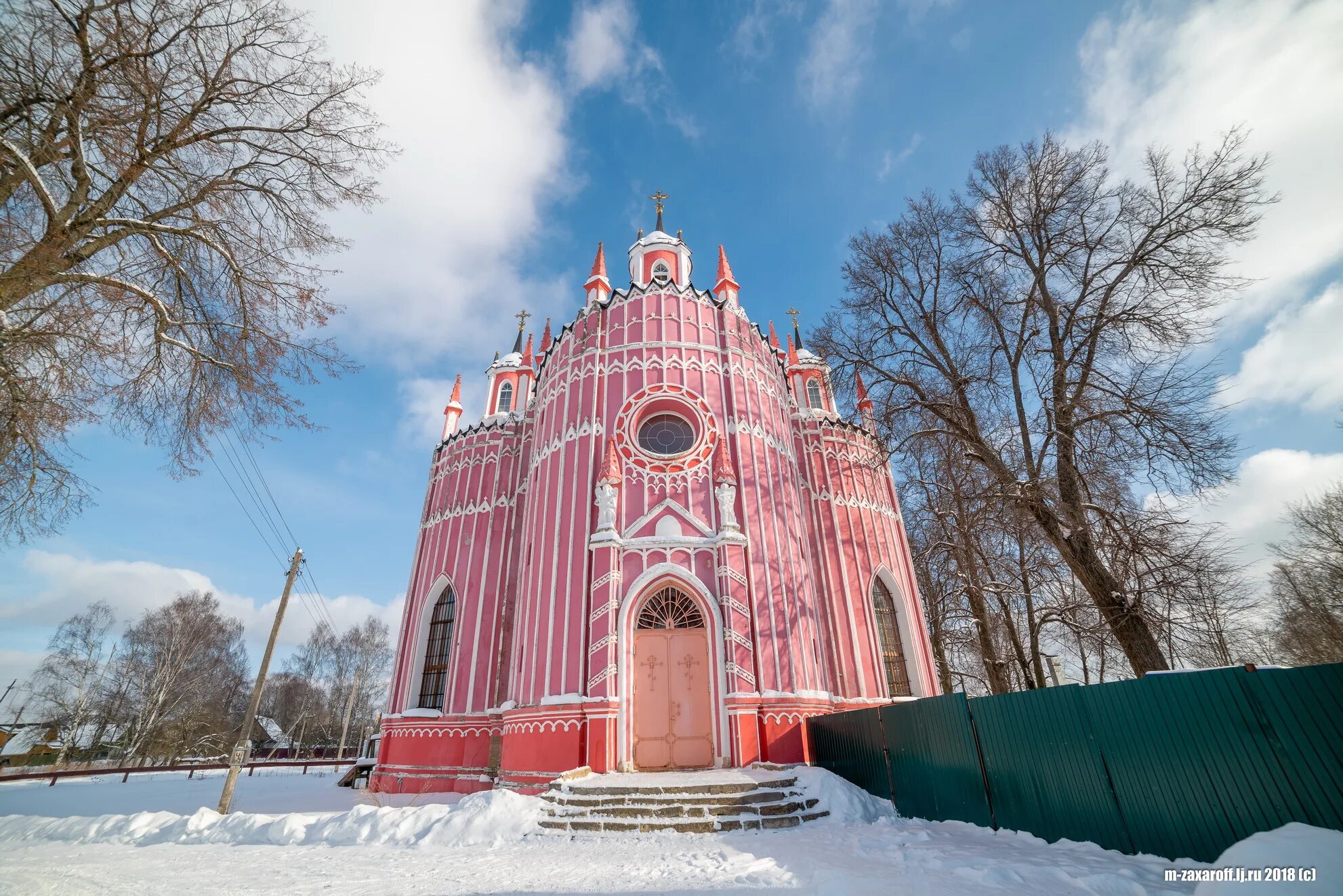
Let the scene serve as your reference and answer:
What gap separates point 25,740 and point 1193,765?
2622 inches

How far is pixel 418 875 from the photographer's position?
591cm

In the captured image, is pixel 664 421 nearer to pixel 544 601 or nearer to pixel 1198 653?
pixel 544 601

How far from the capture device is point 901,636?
17.7 meters

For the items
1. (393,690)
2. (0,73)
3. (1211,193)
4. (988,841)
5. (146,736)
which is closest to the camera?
(0,73)

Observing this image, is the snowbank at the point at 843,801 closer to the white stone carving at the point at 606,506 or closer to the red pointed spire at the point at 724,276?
the white stone carving at the point at 606,506

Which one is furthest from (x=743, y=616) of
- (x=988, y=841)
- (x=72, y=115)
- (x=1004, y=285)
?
(x=72, y=115)

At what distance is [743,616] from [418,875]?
8232 millimetres

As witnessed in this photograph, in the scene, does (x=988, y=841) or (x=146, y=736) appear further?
(x=146, y=736)

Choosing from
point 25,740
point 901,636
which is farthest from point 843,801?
point 25,740

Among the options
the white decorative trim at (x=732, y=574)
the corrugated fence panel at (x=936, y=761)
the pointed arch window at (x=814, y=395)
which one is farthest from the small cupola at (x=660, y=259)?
the corrugated fence panel at (x=936, y=761)

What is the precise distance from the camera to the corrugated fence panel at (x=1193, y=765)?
454 centimetres

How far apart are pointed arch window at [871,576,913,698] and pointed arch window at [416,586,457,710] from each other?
13.3 metres

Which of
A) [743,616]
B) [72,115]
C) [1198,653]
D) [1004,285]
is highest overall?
[1004,285]

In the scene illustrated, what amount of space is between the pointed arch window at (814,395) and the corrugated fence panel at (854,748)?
39.9 feet
